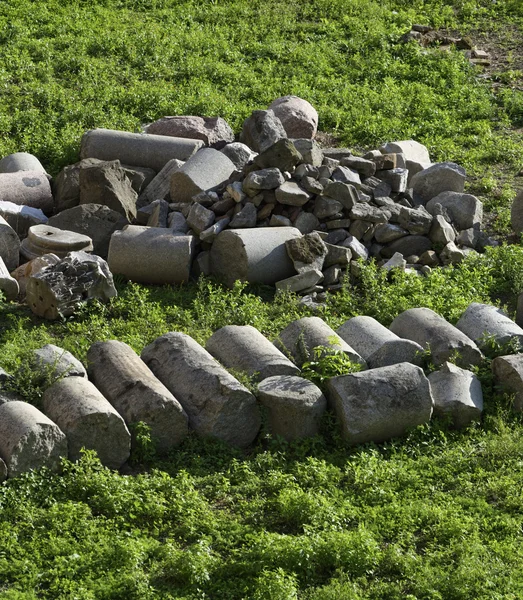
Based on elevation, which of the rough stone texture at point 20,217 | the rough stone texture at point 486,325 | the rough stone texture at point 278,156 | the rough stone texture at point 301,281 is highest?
the rough stone texture at point 278,156

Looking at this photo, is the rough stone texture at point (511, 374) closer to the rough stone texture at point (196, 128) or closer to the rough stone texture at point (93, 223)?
the rough stone texture at point (93, 223)

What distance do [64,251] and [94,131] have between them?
339 cm

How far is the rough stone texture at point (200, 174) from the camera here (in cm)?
1433

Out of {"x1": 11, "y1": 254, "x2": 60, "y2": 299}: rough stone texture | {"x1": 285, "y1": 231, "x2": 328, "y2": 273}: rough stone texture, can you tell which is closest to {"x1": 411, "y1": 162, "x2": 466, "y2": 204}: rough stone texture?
{"x1": 285, "y1": 231, "x2": 328, "y2": 273}: rough stone texture

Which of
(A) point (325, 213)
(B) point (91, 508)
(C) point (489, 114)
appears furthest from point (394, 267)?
(C) point (489, 114)

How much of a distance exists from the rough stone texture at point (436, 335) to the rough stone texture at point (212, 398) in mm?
2326

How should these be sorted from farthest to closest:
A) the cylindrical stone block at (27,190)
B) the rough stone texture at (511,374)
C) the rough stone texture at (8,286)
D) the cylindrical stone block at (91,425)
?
the cylindrical stone block at (27,190) → the rough stone texture at (8,286) → the rough stone texture at (511,374) → the cylindrical stone block at (91,425)

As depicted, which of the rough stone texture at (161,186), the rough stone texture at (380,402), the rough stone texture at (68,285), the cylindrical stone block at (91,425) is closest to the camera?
the cylindrical stone block at (91,425)

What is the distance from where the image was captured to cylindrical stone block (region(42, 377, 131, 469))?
8.92 meters

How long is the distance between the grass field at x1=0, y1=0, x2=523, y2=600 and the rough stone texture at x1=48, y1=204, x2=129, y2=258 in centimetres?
147

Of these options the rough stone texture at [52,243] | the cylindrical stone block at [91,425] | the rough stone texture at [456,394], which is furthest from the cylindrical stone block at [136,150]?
the cylindrical stone block at [91,425]

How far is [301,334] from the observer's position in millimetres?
10695

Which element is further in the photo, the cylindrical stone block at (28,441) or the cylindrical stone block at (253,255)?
the cylindrical stone block at (253,255)

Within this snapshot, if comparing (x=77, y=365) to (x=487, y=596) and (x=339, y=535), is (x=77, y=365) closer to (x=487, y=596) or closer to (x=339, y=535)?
(x=339, y=535)
